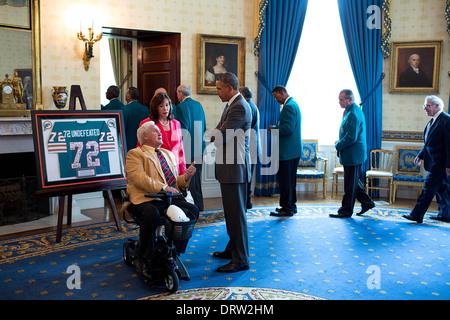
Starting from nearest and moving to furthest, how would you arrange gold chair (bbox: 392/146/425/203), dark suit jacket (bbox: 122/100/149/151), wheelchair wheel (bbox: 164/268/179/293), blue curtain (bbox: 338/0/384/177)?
1. wheelchair wheel (bbox: 164/268/179/293)
2. dark suit jacket (bbox: 122/100/149/151)
3. gold chair (bbox: 392/146/425/203)
4. blue curtain (bbox: 338/0/384/177)

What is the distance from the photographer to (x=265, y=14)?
7809 mm

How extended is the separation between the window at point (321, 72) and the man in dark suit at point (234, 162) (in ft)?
14.5

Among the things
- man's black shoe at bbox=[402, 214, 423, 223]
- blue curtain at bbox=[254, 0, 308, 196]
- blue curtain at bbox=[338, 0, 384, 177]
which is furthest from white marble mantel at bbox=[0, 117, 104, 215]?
blue curtain at bbox=[338, 0, 384, 177]

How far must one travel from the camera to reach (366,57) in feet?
26.1

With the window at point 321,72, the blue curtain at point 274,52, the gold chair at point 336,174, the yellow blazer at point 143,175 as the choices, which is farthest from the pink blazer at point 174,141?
the window at point 321,72

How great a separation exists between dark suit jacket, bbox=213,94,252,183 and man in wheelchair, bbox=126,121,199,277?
0.99ft

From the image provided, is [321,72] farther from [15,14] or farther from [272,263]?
[15,14]

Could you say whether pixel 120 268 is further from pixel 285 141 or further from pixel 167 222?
pixel 285 141

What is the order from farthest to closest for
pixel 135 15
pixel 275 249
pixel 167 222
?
pixel 135 15 < pixel 275 249 < pixel 167 222

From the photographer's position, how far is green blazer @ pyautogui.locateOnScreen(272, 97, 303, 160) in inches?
244

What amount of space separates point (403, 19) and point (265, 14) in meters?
2.44

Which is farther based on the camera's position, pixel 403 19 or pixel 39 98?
pixel 403 19

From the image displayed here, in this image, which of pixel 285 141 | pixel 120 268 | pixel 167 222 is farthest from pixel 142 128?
pixel 285 141

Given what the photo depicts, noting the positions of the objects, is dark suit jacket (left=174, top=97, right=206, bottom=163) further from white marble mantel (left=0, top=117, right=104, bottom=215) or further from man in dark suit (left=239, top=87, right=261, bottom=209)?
white marble mantel (left=0, top=117, right=104, bottom=215)
